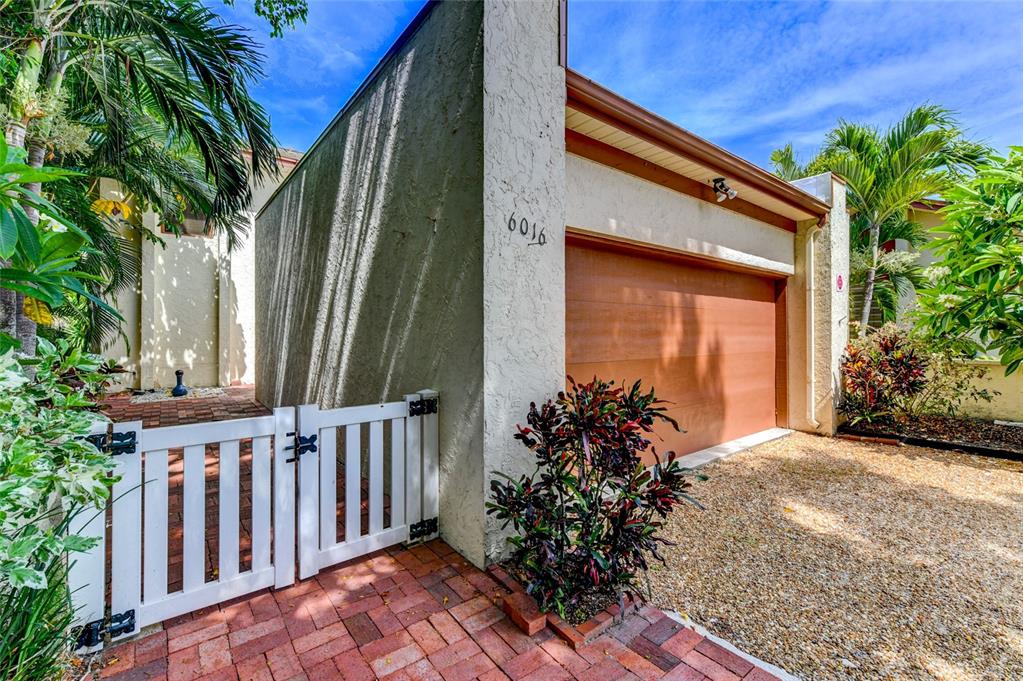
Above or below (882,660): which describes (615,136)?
above

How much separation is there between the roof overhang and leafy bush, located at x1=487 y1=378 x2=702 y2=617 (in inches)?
104

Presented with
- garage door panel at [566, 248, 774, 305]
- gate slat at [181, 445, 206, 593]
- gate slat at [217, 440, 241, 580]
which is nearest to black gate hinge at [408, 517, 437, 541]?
gate slat at [217, 440, 241, 580]

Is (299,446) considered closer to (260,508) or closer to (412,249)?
(260,508)

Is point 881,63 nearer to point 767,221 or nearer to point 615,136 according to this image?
point 767,221

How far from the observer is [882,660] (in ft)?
7.20

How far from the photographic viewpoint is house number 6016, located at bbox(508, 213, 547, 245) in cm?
295

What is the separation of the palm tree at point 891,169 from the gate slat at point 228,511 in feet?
29.8

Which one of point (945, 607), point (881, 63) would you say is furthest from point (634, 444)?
point (881, 63)

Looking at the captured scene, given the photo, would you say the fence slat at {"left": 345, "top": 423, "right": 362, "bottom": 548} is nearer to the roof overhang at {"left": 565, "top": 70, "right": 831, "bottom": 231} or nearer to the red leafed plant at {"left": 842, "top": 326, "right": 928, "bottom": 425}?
the roof overhang at {"left": 565, "top": 70, "right": 831, "bottom": 231}

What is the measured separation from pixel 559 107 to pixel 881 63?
705cm

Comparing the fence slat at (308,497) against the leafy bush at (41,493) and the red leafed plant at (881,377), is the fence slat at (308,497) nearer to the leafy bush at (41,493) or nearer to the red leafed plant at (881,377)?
the leafy bush at (41,493)

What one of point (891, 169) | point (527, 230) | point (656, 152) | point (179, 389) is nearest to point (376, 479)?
point (527, 230)

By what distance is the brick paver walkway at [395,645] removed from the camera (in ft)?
6.57

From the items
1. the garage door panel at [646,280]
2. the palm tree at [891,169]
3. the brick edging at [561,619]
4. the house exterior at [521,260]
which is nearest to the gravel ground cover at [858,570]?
the brick edging at [561,619]
